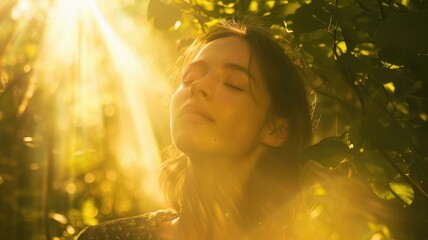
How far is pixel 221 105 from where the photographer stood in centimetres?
200

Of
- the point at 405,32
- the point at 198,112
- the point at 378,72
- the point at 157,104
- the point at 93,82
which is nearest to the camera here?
the point at 405,32

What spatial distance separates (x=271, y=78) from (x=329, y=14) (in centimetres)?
66

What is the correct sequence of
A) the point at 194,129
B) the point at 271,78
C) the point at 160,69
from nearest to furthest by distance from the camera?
the point at 194,129 < the point at 271,78 < the point at 160,69

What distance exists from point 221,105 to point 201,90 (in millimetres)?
94

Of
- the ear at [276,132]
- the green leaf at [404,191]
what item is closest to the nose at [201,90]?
the ear at [276,132]

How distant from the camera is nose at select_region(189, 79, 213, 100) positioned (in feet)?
6.59

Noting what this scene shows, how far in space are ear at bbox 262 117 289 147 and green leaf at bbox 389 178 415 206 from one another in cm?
77

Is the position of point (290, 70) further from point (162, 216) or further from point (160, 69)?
point (160, 69)

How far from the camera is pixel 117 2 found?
124 inches

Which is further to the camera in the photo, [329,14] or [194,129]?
[194,129]

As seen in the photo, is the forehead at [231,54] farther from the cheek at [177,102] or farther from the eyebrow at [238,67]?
the cheek at [177,102]

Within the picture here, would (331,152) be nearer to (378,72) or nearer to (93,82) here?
(378,72)

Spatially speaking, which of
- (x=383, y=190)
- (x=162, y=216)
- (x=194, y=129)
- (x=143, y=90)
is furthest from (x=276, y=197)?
(x=143, y=90)

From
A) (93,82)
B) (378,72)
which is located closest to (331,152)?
(378,72)
